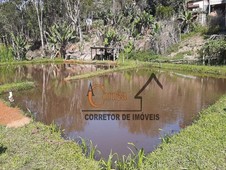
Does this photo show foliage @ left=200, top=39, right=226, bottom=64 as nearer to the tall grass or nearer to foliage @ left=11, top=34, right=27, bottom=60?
foliage @ left=11, top=34, right=27, bottom=60

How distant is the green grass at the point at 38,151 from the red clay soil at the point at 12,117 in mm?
1048

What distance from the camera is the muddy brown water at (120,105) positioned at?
38.5 feet

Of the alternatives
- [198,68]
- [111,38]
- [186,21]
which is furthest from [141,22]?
[198,68]

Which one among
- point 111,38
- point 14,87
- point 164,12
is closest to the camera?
point 14,87

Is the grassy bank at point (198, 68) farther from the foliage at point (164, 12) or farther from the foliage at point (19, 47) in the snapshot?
the foliage at point (19, 47)

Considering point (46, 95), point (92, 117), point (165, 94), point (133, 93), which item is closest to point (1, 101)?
point (46, 95)

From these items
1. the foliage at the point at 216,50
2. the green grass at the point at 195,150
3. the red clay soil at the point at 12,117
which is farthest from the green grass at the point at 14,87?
the foliage at the point at 216,50

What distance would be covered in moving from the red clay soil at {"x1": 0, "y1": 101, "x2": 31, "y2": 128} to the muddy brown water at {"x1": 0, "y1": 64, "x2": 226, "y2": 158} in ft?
3.40

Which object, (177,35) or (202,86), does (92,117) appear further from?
(177,35)

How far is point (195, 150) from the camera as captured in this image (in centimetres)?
862

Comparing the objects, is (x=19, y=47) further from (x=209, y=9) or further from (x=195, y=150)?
(x=195, y=150)

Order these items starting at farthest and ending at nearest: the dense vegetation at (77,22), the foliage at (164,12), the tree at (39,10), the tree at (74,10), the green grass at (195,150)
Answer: the tree at (74,10) → the tree at (39,10) → the foliage at (164,12) → the dense vegetation at (77,22) → the green grass at (195,150)

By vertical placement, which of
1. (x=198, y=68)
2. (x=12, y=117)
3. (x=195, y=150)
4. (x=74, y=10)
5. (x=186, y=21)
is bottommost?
(x=195, y=150)

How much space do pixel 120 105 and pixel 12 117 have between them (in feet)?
19.1
